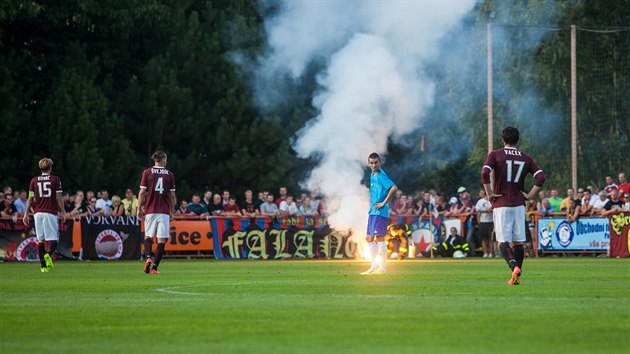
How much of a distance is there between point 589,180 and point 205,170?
1625 centimetres

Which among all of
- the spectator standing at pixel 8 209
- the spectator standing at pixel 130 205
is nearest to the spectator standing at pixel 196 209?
the spectator standing at pixel 130 205

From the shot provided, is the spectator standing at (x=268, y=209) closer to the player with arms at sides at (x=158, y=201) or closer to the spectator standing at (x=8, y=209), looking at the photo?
the spectator standing at (x=8, y=209)

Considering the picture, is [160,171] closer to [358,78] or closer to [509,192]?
[509,192]

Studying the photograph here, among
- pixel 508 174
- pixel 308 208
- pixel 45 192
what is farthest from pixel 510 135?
pixel 308 208

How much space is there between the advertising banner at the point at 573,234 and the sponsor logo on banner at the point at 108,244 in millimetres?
12365

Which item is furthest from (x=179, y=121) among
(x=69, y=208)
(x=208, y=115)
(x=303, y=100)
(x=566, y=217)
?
(x=566, y=217)

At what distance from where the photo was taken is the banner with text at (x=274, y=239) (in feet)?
121

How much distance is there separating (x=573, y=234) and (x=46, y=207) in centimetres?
1713

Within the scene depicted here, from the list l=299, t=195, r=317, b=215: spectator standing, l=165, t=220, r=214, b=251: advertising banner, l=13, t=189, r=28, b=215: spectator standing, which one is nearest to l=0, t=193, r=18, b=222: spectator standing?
l=13, t=189, r=28, b=215: spectator standing

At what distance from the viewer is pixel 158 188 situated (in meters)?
23.5

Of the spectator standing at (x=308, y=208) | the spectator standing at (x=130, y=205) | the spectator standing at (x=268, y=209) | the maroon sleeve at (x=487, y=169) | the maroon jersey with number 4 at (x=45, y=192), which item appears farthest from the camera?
the spectator standing at (x=268, y=209)

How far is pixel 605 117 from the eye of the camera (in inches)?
2090

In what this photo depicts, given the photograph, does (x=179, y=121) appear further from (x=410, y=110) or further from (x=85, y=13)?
(x=410, y=110)

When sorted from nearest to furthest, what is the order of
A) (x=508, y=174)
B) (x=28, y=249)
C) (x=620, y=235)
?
(x=508, y=174) → (x=28, y=249) → (x=620, y=235)
